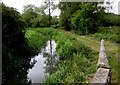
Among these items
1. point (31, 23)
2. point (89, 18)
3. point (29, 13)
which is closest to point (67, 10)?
point (89, 18)

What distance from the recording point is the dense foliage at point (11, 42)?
19.3 feet

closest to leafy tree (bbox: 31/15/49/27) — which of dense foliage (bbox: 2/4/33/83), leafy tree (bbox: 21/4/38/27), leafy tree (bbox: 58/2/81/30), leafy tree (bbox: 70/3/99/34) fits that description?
leafy tree (bbox: 21/4/38/27)

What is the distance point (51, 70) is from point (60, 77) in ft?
5.93

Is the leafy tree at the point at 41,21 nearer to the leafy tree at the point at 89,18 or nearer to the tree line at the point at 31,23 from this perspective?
the tree line at the point at 31,23

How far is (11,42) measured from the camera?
660 cm

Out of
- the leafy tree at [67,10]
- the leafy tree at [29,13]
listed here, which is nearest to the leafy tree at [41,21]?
the leafy tree at [29,13]

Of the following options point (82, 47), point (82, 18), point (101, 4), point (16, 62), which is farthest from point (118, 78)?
point (101, 4)

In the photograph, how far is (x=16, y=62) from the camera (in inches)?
249

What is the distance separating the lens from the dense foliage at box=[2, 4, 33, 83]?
5.89m

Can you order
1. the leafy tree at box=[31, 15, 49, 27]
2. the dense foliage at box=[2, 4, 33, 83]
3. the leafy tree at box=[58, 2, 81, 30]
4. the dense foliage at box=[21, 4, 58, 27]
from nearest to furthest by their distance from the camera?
the dense foliage at box=[2, 4, 33, 83] → the leafy tree at box=[58, 2, 81, 30] → the leafy tree at box=[31, 15, 49, 27] → the dense foliage at box=[21, 4, 58, 27]

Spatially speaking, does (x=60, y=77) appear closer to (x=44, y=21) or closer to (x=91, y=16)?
(x=91, y=16)

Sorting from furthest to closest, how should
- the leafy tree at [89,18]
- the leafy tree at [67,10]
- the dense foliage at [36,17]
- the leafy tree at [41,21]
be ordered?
the dense foliage at [36,17] < the leafy tree at [41,21] < the leafy tree at [67,10] < the leafy tree at [89,18]

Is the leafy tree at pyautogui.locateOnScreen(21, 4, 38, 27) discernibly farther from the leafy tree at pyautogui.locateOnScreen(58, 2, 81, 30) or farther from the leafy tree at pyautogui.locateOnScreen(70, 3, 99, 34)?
the leafy tree at pyautogui.locateOnScreen(70, 3, 99, 34)

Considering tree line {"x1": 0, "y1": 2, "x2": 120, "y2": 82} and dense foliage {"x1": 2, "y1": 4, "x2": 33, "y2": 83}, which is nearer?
dense foliage {"x1": 2, "y1": 4, "x2": 33, "y2": 83}
